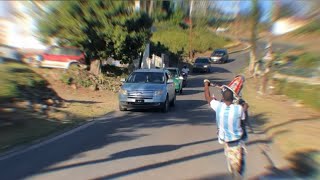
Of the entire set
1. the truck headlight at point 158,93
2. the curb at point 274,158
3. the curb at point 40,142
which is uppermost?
the truck headlight at point 158,93

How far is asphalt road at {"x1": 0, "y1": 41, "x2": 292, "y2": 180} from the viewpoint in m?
8.86

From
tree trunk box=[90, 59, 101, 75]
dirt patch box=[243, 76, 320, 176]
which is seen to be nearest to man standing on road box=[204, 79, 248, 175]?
A: dirt patch box=[243, 76, 320, 176]

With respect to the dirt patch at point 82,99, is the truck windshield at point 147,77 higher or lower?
higher

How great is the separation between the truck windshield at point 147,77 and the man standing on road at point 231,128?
1451 cm

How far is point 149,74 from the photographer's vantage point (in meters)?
21.9

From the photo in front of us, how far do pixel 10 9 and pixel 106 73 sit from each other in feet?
99.0

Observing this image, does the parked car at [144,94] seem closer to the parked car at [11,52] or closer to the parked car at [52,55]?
the parked car at [52,55]

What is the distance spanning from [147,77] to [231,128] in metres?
15.0

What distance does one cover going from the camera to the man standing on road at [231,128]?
6789 millimetres

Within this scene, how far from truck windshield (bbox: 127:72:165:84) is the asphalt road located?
4631 millimetres

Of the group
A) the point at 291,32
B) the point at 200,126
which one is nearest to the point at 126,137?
the point at 200,126

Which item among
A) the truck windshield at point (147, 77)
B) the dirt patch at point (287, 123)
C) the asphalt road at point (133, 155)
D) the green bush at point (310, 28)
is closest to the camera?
the green bush at point (310, 28)

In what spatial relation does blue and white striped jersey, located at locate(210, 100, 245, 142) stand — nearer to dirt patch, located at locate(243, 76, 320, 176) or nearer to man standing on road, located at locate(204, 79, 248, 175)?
man standing on road, located at locate(204, 79, 248, 175)

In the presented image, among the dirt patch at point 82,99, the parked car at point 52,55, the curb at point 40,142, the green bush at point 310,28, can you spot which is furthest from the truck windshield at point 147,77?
the green bush at point 310,28
